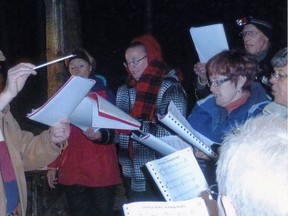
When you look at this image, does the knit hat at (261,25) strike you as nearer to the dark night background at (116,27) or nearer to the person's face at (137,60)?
the person's face at (137,60)

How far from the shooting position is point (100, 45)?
18250 millimetres

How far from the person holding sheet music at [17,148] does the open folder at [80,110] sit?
8cm

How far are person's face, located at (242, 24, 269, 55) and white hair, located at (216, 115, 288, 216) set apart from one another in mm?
2410

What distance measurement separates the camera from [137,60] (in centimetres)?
423

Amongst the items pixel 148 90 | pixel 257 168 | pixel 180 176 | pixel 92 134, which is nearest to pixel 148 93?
pixel 148 90

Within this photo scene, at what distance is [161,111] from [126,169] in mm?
561

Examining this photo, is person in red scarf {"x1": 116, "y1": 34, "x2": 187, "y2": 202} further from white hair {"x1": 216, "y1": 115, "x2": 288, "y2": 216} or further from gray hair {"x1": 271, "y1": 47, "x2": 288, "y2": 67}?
white hair {"x1": 216, "y1": 115, "x2": 288, "y2": 216}

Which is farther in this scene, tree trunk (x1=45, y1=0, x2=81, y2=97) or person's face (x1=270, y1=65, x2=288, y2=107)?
tree trunk (x1=45, y1=0, x2=81, y2=97)

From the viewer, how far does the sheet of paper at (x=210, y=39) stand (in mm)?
3816

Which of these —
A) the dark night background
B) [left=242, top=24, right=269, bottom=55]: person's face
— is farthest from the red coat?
the dark night background

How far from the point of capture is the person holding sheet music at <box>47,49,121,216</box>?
14.6ft

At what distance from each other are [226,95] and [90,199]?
1.72 metres

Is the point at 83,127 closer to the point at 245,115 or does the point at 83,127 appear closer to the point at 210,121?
the point at 210,121

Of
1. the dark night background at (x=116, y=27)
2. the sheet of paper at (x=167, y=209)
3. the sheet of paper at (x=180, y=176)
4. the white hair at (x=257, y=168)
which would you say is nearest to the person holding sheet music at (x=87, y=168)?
the sheet of paper at (x=180, y=176)
